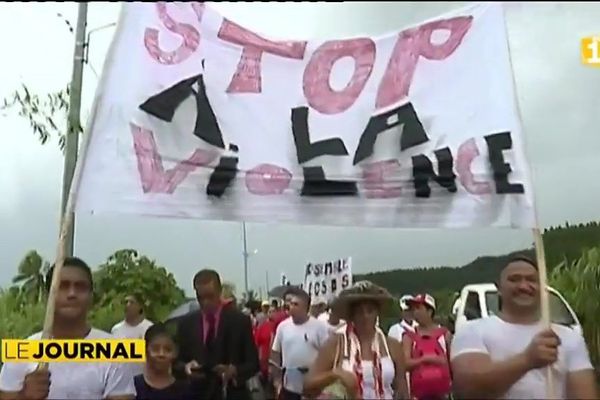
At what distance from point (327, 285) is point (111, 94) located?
5712mm

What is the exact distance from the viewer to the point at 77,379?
414 centimetres

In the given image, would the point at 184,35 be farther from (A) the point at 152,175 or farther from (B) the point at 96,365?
(B) the point at 96,365

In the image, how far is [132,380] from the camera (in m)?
4.41

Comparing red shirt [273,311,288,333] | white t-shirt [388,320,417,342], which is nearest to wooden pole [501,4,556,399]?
white t-shirt [388,320,417,342]

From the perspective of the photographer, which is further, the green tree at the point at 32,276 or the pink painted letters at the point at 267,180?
the green tree at the point at 32,276

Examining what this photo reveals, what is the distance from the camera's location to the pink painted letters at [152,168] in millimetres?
4199

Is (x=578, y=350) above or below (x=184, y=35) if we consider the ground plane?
below

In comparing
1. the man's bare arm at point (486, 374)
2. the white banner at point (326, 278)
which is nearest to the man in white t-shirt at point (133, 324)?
the man's bare arm at point (486, 374)

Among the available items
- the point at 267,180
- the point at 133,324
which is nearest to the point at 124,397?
the point at 267,180

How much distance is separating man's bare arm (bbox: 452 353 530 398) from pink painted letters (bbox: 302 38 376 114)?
116 centimetres

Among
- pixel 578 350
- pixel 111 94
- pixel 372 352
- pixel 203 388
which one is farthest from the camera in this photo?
pixel 203 388

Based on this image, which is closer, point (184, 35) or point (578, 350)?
point (578, 350)

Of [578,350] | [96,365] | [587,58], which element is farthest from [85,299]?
[587,58]

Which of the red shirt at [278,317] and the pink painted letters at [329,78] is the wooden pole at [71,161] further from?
the red shirt at [278,317]
